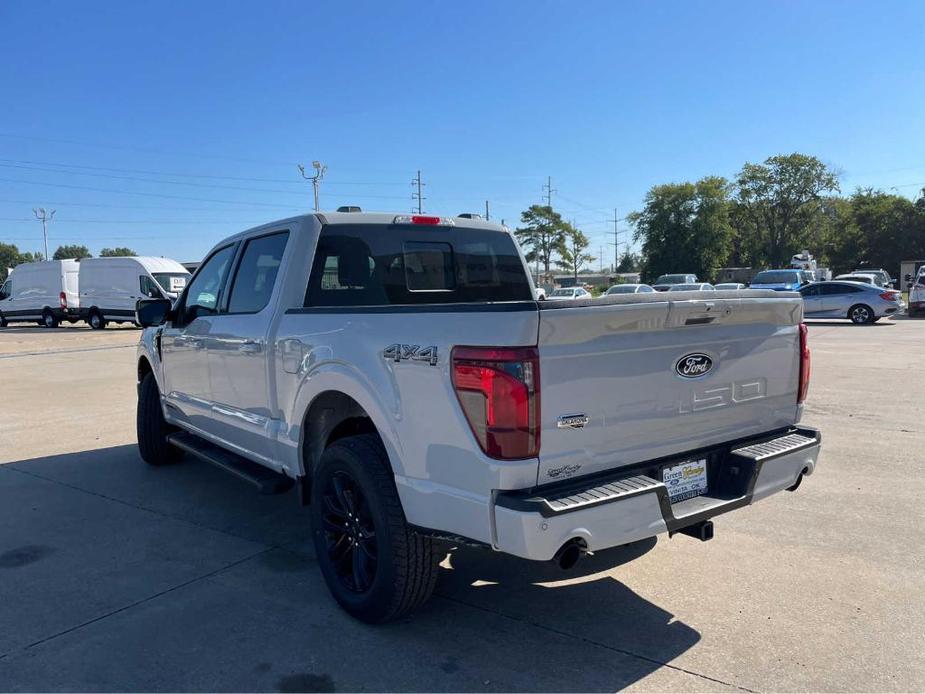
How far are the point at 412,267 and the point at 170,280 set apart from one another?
23390 millimetres

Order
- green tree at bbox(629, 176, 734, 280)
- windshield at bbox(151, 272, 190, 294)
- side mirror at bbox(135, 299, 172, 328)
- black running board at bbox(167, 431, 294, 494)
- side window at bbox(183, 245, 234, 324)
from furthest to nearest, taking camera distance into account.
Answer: green tree at bbox(629, 176, 734, 280)
windshield at bbox(151, 272, 190, 294)
side mirror at bbox(135, 299, 172, 328)
side window at bbox(183, 245, 234, 324)
black running board at bbox(167, 431, 294, 494)

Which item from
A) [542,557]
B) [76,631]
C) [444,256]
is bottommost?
[76,631]

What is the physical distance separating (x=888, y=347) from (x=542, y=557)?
15.4 metres

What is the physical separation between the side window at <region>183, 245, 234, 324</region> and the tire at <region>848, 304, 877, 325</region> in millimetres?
22835

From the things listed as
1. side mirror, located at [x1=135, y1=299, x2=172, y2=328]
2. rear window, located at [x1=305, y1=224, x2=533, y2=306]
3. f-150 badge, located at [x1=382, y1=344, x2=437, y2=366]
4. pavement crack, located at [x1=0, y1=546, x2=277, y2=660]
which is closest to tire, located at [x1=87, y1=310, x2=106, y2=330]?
side mirror, located at [x1=135, y1=299, x2=172, y2=328]

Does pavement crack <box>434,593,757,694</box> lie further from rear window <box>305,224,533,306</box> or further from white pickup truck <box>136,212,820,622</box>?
rear window <box>305,224,533,306</box>

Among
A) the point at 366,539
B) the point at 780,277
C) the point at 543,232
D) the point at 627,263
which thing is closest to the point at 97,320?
the point at 366,539

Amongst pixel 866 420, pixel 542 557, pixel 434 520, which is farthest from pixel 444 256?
pixel 866 420

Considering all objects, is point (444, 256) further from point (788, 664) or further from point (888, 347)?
point (888, 347)

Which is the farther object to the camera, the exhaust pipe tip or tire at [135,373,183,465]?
tire at [135,373,183,465]

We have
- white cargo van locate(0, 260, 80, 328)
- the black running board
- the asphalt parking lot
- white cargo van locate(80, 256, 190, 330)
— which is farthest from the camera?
white cargo van locate(0, 260, 80, 328)

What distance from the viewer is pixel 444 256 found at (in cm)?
488

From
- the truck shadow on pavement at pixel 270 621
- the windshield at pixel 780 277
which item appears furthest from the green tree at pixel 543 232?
the truck shadow on pavement at pixel 270 621

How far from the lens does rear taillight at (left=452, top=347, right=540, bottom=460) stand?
2.63 metres
